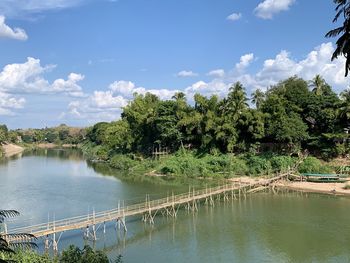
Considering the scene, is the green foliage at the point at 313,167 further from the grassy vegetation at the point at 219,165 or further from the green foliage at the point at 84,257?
the green foliage at the point at 84,257

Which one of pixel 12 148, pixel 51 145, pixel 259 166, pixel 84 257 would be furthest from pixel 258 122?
pixel 51 145

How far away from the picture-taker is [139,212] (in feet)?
94.3

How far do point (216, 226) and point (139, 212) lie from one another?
5.60 metres

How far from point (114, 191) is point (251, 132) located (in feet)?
66.2

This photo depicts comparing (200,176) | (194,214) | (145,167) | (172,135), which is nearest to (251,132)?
(200,176)

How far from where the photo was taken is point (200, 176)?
54.9 m

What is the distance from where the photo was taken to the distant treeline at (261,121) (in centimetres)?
5094

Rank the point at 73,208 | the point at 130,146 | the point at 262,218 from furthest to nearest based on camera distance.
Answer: the point at 130,146
the point at 73,208
the point at 262,218

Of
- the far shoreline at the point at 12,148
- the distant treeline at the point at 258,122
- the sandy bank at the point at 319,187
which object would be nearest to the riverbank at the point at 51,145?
the far shoreline at the point at 12,148

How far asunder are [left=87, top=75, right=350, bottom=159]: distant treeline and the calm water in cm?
1195

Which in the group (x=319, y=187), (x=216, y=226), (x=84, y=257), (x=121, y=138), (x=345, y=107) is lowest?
(x=216, y=226)

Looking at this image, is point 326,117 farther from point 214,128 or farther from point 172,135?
point 172,135

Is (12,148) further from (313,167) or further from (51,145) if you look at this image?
(313,167)

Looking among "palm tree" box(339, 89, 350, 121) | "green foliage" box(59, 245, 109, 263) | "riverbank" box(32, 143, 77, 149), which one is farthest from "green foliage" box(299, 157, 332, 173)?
"riverbank" box(32, 143, 77, 149)
